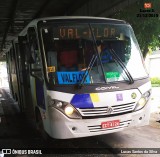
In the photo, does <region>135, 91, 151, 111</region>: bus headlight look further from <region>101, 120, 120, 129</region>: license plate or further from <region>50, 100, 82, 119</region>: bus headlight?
<region>50, 100, 82, 119</region>: bus headlight

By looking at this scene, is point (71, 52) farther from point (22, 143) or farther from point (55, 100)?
point (22, 143)

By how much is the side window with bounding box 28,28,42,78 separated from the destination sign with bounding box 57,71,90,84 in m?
0.58

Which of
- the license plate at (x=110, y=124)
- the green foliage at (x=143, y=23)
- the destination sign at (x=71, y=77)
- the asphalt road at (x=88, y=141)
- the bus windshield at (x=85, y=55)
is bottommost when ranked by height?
the asphalt road at (x=88, y=141)

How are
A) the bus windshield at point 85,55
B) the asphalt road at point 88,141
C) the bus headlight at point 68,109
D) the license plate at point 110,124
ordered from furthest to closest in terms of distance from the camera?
the asphalt road at point 88,141, the bus windshield at point 85,55, the license plate at point 110,124, the bus headlight at point 68,109

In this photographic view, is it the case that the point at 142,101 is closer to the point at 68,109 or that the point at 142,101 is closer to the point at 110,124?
the point at 110,124

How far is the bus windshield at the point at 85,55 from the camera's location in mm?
5652

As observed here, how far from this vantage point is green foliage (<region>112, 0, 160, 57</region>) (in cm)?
1010

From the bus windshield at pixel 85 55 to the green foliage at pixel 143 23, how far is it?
431 centimetres

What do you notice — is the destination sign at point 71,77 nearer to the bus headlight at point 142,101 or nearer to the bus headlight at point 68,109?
the bus headlight at point 68,109

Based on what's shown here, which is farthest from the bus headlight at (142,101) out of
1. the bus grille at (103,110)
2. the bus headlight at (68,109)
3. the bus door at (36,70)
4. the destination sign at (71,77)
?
the bus door at (36,70)

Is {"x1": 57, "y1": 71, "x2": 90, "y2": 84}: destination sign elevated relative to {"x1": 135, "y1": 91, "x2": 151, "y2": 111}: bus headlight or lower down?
elevated

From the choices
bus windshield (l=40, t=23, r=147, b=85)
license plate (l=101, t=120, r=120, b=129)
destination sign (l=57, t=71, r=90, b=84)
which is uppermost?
bus windshield (l=40, t=23, r=147, b=85)

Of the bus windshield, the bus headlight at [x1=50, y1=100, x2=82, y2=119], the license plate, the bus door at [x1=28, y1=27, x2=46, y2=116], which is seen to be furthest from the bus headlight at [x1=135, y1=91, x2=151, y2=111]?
the bus door at [x1=28, y1=27, x2=46, y2=116]

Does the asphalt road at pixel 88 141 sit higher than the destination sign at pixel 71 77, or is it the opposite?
the destination sign at pixel 71 77
